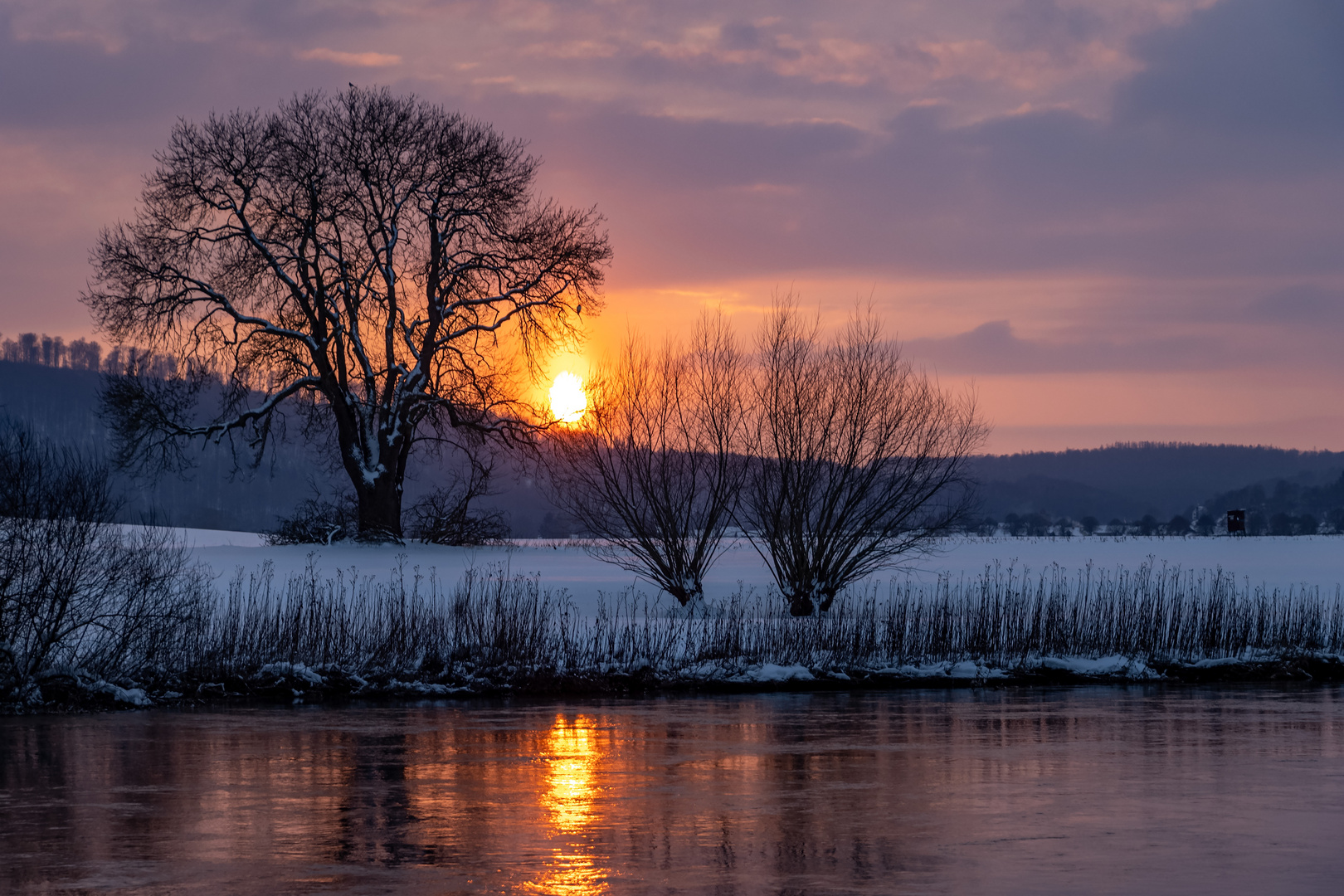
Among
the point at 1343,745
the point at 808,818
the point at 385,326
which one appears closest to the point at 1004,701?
the point at 1343,745

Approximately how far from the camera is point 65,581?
21.3 metres

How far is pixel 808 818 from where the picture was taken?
37.6 feet

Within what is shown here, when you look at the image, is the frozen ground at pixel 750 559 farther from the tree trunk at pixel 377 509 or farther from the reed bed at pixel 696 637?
the reed bed at pixel 696 637

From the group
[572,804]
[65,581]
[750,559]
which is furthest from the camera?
[750,559]

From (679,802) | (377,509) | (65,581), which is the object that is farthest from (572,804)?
(377,509)

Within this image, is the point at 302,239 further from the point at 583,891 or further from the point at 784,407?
the point at 583,891

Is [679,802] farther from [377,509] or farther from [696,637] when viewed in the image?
[377,509]

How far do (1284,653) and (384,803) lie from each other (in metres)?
20.5

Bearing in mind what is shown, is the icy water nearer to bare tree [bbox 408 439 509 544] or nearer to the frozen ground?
the frozen ground

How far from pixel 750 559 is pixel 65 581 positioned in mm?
35163

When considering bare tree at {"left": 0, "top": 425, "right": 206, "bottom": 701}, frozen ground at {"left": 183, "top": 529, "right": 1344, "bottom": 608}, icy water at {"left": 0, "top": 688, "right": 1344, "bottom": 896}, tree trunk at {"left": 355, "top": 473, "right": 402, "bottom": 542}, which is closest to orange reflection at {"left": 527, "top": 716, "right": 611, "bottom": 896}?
icy water at {"left": 0, "top": 688, "right": 1344, "bottom": 896}

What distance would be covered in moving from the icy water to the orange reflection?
39 millimetres

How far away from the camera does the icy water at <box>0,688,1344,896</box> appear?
9391mm

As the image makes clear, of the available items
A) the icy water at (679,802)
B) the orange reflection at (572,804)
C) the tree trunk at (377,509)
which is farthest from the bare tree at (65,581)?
the tree trunk at (377,509)
